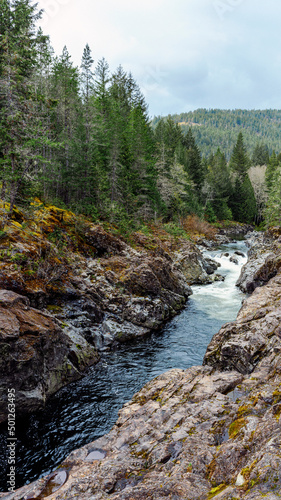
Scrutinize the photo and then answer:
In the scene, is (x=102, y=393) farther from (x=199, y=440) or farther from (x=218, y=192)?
(x=218, y=192)

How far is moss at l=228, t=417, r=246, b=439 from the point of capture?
5.97 meters

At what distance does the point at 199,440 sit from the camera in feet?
21.1

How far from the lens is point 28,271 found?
1462cm

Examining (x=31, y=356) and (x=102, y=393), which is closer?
(x=31, y=356)

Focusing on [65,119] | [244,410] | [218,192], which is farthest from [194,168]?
[244,410]

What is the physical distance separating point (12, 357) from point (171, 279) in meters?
16.5

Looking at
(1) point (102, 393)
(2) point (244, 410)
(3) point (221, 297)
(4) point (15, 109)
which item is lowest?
(1) point (102, 393)

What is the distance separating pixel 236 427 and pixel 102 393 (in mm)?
7734

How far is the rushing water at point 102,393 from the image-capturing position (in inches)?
363

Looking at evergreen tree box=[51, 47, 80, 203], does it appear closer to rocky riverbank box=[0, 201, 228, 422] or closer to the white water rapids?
rocky riverbank box=[0, 201, 228, 422]

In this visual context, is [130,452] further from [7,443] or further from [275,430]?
[7,443]

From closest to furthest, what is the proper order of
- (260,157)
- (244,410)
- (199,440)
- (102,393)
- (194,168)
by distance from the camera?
1. (199,440)
2. (244,410)
3. (102,393)
4. (194,168)
5. (260,157)

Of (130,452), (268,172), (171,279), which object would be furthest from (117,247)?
(268,172)

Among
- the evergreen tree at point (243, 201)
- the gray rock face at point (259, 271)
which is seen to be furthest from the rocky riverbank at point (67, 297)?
the evergreen tree at point (243, 201)
